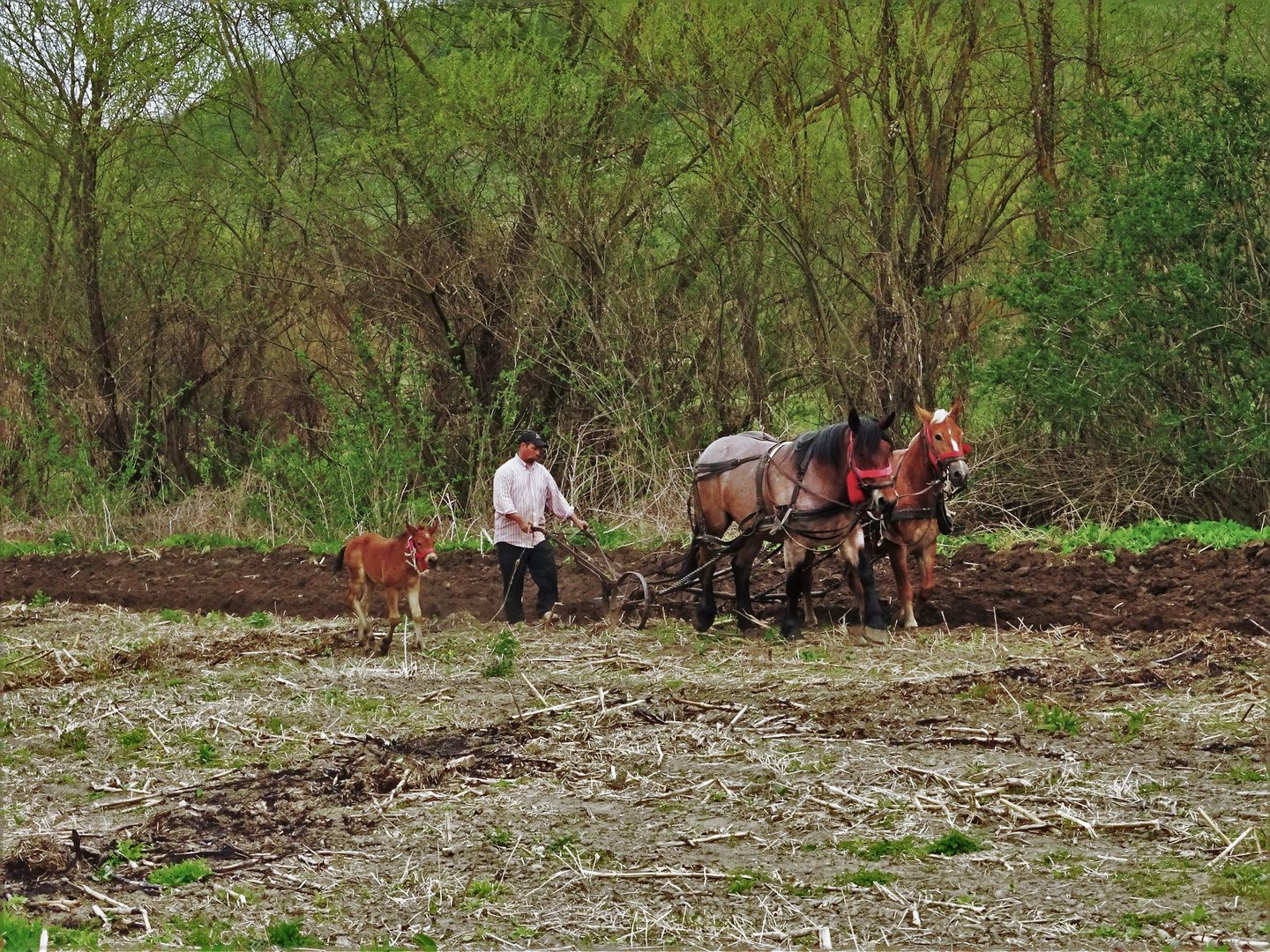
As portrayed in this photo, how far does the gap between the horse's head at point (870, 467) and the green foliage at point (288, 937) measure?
5964mm

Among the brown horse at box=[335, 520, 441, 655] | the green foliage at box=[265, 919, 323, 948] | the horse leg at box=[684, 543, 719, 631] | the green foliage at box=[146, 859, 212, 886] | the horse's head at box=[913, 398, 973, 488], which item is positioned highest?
the horse's head at box=[913, 398, 973, 488]

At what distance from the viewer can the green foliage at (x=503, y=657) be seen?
955cm

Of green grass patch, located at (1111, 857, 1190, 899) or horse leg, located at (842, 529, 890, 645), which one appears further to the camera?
horse leg, located at (842, 529, 890, 645)

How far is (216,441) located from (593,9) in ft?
26.7

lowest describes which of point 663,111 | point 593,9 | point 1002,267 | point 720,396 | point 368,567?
point 368,567

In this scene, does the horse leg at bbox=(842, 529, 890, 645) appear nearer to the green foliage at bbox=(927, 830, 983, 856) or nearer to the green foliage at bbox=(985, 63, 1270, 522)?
the green foliage at bbox=(927, 830, 983, 856)

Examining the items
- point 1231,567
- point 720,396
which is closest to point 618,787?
point 1231,567

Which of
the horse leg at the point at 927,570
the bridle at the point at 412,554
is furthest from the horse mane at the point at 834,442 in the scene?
the bridle at the point at 412,554

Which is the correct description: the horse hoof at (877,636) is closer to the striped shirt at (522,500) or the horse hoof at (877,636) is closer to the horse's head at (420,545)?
the striped shirt at (522,500)

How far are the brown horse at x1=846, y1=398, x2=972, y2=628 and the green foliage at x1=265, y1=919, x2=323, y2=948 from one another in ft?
20.3

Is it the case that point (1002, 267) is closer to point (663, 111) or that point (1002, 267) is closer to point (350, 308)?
point (663, 111)

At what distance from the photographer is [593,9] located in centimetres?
1805

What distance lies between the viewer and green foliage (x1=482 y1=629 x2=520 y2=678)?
9555 millimetres

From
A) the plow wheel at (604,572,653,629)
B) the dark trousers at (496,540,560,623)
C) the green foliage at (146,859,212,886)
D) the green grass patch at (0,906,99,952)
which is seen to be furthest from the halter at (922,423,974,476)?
the green grass patch at (0,906,99,952)
